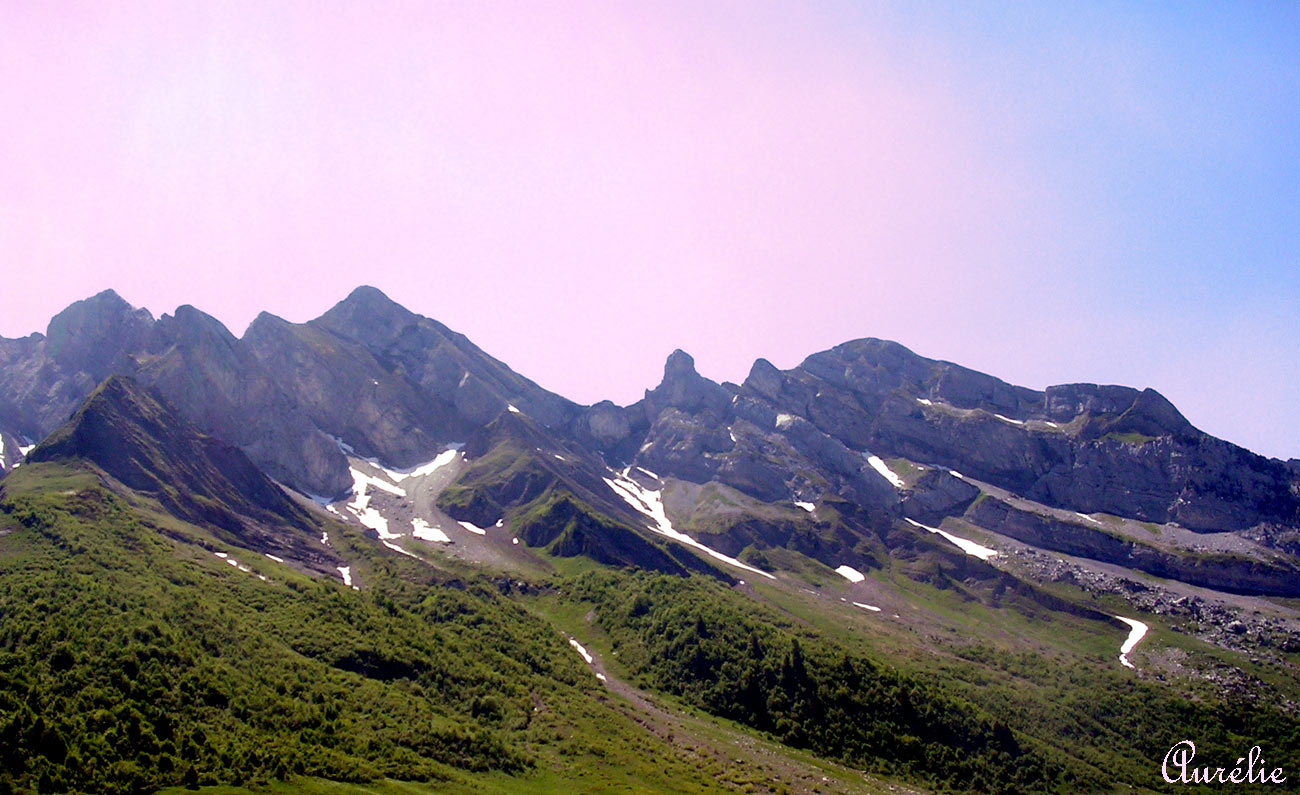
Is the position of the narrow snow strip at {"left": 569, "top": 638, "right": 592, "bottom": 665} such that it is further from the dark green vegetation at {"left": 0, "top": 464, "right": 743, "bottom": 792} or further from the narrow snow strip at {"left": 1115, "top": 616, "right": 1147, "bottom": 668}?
the narrow snow strip at {"left": 1115, "top": 616, "right": 1147, "bottom": 668}

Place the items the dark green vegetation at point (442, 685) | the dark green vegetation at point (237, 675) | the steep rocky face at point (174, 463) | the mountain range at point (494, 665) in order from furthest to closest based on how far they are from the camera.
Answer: the steep rocky face at point (174, 463) → the mountain range at point (494, 665) → the dark green vegetation at point (442, 685) → the dark green vegetation at point (237, 675)

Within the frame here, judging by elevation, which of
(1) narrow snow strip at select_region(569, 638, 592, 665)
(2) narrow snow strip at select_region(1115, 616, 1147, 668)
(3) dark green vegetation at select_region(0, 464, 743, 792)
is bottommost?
(1) narrow snow strip at select_region(569, 638, 592, 665)

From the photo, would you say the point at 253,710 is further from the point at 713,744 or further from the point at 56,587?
the point at 713,744

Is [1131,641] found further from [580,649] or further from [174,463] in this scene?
[174,463]

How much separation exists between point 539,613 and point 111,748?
355 ft

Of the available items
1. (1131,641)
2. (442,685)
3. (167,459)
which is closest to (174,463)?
(167,459)

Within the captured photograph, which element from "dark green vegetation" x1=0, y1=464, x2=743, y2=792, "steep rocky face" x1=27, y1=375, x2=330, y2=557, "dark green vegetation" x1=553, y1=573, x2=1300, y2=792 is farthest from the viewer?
"steep rocky face" x1=27, y1=375, x2=330, y2=557

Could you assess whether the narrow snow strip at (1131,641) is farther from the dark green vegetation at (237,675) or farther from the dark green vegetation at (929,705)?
the dark green vegetation at (237,675)

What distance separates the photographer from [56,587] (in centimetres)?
7800

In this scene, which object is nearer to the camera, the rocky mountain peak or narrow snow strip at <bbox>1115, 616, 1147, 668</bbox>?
the rocky mountain peak

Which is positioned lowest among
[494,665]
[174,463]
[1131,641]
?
[494,665]

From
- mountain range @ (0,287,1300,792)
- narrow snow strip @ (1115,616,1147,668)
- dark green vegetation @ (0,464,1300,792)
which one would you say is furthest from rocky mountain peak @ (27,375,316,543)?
narrow snow strip @ (1115,616,1147,668)

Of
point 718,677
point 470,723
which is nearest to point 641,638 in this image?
point 718,677

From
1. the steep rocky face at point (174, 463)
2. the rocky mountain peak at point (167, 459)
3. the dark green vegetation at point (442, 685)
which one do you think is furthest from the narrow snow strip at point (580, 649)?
the rocky mountain peak at point (167, 459)
